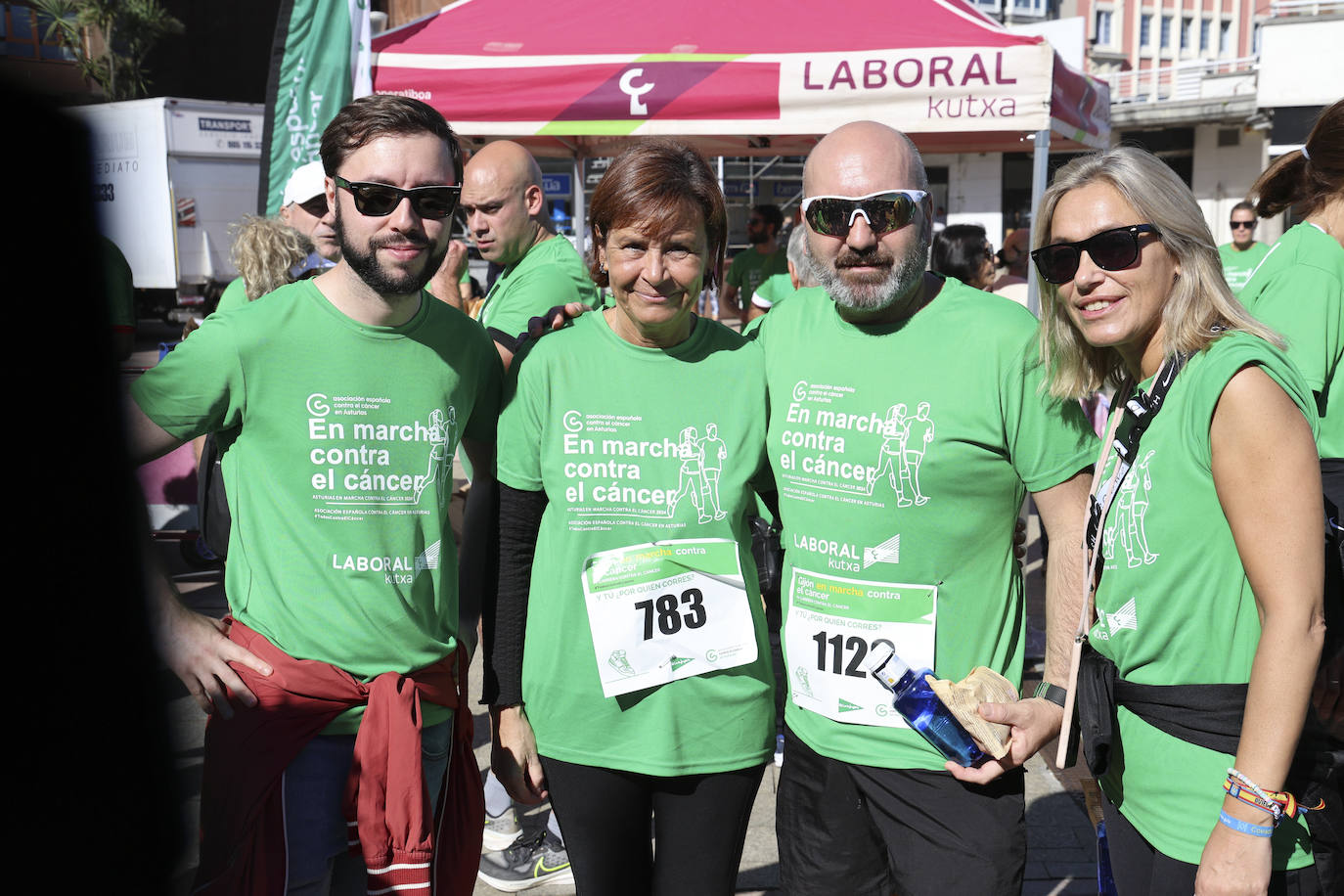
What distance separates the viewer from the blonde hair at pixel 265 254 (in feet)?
13.3

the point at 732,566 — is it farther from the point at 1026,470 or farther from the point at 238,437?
the point at 238,437

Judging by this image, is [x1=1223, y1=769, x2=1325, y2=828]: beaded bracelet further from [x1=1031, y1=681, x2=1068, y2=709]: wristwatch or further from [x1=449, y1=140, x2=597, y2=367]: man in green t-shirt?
[x1=449, y1=140, x2=597, y2=367]: man in green t-shirt

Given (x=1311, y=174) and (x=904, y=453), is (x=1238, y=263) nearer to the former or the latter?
(x=1311, y=174)

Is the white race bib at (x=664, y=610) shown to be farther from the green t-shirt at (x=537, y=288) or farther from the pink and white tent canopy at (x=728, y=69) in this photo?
the pink and white tent canopy at (x=728, y=69)

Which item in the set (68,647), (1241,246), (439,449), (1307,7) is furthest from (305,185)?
(1307,7)

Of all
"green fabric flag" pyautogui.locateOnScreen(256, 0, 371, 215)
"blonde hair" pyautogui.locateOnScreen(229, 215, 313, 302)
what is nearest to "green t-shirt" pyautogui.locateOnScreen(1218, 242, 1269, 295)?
"green fabric flag" pyautogui.locateOnScreen(256, 0, 371, 215)

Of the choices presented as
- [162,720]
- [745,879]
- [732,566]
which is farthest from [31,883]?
[732,566]

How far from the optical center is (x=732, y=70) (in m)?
5.52

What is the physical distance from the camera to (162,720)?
439 cm

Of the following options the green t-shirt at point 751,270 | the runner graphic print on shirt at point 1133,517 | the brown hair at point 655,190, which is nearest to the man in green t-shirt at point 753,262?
the green t-shirt at point 751,270

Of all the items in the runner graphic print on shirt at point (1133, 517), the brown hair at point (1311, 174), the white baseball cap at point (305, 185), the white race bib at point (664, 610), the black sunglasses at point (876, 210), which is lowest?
the white race bib at point (664, 610)

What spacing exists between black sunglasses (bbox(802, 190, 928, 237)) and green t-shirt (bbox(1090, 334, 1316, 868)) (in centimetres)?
60

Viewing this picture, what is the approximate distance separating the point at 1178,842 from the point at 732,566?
89 cm

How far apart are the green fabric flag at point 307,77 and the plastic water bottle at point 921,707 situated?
5.13m
